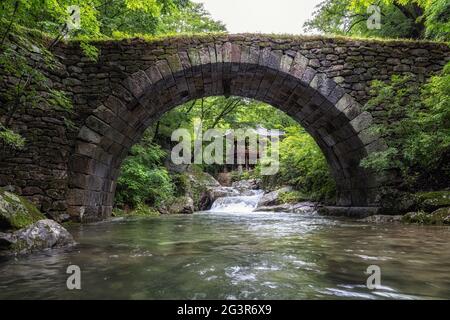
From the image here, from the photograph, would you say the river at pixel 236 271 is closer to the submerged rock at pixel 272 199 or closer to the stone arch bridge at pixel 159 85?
the stone arch bridge at pixel 159 85

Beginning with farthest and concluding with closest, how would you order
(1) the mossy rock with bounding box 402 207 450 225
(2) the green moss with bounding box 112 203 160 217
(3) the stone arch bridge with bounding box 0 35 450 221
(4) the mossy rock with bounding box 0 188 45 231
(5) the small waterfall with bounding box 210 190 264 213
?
(5) the small waterfall with bounding box 210 190 264 213, (2) the green moss with bounding box 112 203 160 217, (3) the stone arch bridge with bounding box 0 35 450 221, (1) the mossy rock with bounding box 402 207 450 225, (4) the mossy rock with bounding box 0 188 45 231

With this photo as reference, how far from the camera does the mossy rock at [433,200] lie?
5697 millimetres

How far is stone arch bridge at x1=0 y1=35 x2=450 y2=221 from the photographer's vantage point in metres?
6.50

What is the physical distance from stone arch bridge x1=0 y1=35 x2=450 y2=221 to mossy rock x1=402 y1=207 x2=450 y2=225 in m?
1.06

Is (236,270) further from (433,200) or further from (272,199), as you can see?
(272,199)

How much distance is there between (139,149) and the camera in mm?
11805

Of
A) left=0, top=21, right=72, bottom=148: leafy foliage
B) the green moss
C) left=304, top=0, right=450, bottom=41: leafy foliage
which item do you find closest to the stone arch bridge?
left=0, top=21, right=72, bottom=148: leafy foliage

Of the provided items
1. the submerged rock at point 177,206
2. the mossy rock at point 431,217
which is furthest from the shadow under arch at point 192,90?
the submerged rock at point 177,206

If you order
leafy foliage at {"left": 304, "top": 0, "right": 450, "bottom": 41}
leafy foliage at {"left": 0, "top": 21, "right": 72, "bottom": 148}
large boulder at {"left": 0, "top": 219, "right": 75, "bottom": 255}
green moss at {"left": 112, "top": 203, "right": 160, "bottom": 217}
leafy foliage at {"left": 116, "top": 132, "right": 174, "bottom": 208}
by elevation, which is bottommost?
green moss at {"left": 112, "top": 203, "right": 160, "bottom": 217}

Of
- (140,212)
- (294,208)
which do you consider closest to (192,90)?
(140,212)

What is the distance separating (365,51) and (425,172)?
288 centimetres

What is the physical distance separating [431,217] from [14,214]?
19.5 feet

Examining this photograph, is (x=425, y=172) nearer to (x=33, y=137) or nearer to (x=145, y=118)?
(x=145, y=118)

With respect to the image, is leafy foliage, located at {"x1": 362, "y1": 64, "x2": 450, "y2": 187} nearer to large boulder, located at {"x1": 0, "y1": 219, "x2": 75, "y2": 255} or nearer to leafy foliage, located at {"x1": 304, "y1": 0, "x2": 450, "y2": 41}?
leafy foliage, located at {"x1": 304, "y1": 0, "x2": 450, "y2": 41}
